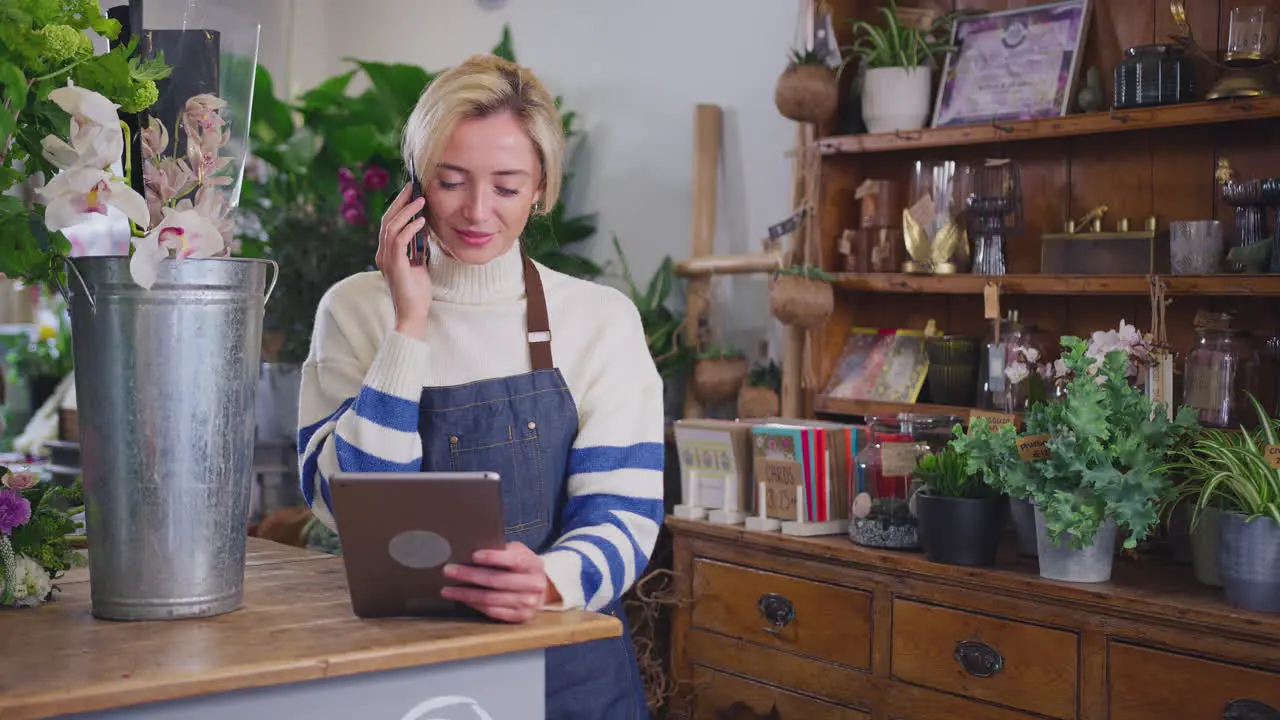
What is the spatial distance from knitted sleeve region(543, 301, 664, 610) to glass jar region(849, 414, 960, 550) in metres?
1.01

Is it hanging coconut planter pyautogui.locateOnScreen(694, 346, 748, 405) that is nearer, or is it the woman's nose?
the woman's nose

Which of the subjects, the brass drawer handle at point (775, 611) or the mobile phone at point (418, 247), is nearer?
the mobile phone at point (418, 247)

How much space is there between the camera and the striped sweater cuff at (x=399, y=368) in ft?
6.24

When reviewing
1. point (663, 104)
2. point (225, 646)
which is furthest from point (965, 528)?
point (663, 104)

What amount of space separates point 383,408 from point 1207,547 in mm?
1558

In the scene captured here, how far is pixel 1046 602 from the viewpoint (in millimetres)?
2650

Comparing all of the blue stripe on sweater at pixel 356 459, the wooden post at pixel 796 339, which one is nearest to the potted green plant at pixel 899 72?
the wooden post at pixel 796 339

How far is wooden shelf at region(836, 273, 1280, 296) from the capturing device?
9.00ft

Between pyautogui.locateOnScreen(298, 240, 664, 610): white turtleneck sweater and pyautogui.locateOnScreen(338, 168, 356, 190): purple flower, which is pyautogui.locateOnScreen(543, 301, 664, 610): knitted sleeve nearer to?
pyautogui.locateOnScreen(298, 240, 664, 610): white turtleneck sweater

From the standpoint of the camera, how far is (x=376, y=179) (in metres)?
4.79

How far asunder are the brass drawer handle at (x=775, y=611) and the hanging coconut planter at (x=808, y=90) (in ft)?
3.83

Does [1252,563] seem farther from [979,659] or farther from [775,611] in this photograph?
[775,611]

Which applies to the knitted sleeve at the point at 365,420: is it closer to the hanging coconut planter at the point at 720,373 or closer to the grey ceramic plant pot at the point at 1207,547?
the grey ceramic plant pot at the point at 1207,547

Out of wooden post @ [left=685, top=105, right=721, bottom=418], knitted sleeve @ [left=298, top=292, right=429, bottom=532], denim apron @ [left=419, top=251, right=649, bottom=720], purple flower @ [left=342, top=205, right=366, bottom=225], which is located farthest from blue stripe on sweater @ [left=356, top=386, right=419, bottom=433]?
purple flower @ [left=342, top=205, right=366, bottom=225]
